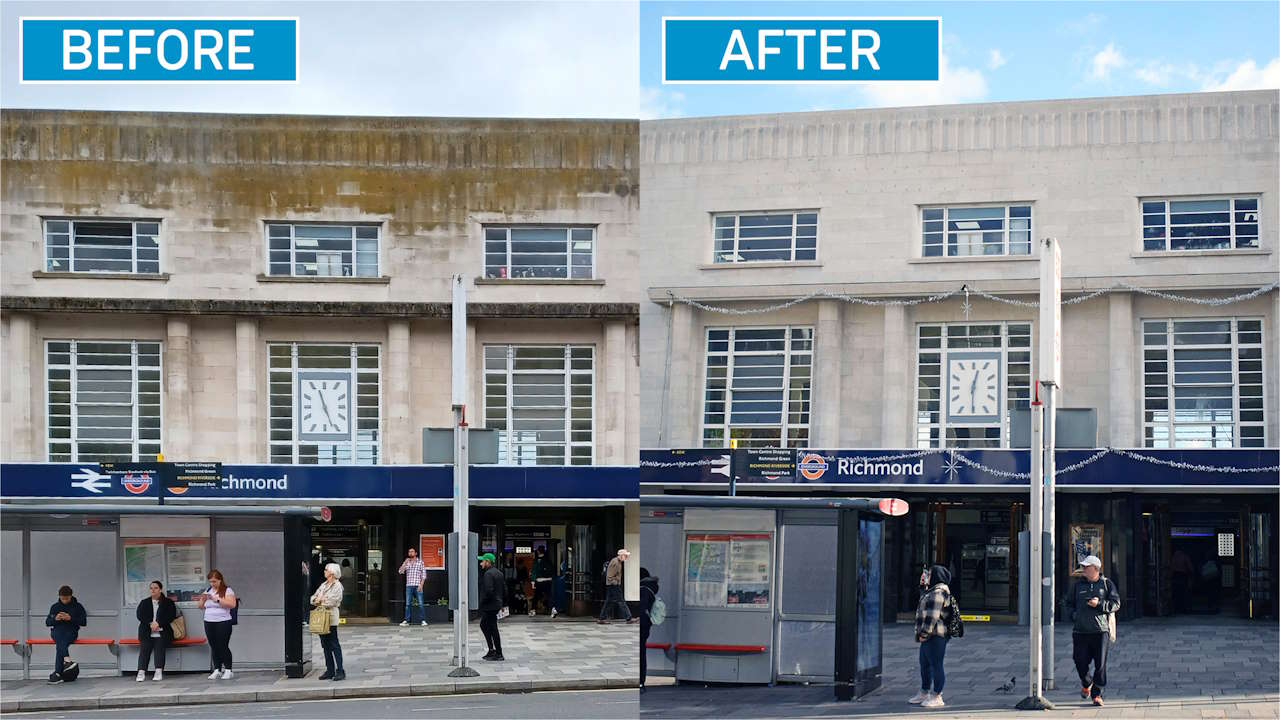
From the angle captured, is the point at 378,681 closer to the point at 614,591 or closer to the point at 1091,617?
the point at 1091,617

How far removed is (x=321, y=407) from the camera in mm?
26828

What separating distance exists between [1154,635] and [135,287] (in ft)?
65.2

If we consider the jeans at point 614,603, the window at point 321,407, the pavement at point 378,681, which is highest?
the window at point 321,407

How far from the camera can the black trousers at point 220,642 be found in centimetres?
1666

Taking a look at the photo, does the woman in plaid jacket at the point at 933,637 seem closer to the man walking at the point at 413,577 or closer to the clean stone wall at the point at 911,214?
the clean stone wall at the point at 911,214

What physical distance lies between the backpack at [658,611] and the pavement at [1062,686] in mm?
734

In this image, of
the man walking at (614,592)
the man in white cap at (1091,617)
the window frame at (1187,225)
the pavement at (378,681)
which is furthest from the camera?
the window frame at (1187,225)

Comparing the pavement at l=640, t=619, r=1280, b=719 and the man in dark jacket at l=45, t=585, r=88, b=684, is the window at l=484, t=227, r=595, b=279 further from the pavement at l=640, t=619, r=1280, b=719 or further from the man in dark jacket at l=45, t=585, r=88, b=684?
the man in dark jacket at l=45, t=585, r=88, b=684

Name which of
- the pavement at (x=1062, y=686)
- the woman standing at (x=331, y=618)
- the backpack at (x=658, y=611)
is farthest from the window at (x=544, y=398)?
the backpack at (x=658, y=611)

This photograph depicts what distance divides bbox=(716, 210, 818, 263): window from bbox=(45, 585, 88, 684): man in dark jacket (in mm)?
14511

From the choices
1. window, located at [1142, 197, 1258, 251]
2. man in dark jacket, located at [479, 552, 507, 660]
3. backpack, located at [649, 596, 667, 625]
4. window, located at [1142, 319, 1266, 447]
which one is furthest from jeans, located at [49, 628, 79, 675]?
window, located at [1142, 197, 1258, 251]

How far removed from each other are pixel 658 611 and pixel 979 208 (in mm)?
15693

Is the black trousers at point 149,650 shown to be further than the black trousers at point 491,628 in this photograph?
No

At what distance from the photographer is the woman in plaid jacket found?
44.3ft
